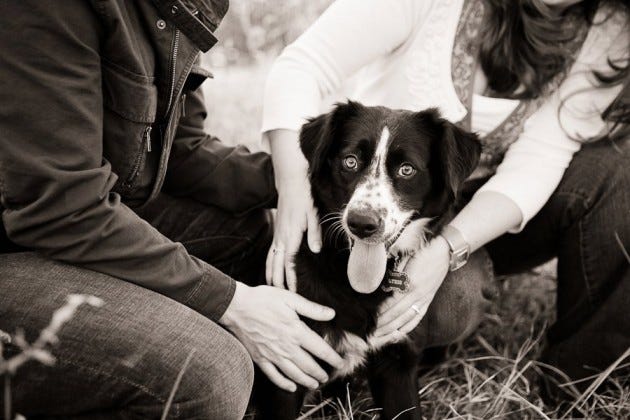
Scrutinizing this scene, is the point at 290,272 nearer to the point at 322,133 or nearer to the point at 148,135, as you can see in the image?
the point at 322,133

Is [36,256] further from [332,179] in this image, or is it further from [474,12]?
[474,12]

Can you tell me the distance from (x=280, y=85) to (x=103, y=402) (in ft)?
4.04

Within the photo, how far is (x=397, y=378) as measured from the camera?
7.57 ft

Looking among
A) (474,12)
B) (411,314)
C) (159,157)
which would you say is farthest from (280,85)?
(411,314)

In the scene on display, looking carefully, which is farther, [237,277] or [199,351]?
[237,277]

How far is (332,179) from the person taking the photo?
2248 millimetres

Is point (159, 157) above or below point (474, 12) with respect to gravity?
below

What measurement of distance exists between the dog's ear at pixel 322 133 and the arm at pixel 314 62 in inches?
5.5

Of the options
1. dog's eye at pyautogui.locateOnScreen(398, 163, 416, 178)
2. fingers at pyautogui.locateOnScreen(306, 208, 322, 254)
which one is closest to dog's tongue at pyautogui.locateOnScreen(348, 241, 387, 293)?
fingers at pyautogui.locateOnScreen(306, 208, 322, 254)

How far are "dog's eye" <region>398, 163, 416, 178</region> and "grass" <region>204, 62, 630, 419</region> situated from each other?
0.74m

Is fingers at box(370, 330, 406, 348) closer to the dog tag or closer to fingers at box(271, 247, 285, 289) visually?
the dog tag

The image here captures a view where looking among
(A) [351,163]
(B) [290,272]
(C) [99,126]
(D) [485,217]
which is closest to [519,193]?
(D) [485,217]

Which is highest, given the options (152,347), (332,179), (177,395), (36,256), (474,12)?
(474,12)

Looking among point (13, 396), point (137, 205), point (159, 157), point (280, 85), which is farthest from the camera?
point (280, 85)
